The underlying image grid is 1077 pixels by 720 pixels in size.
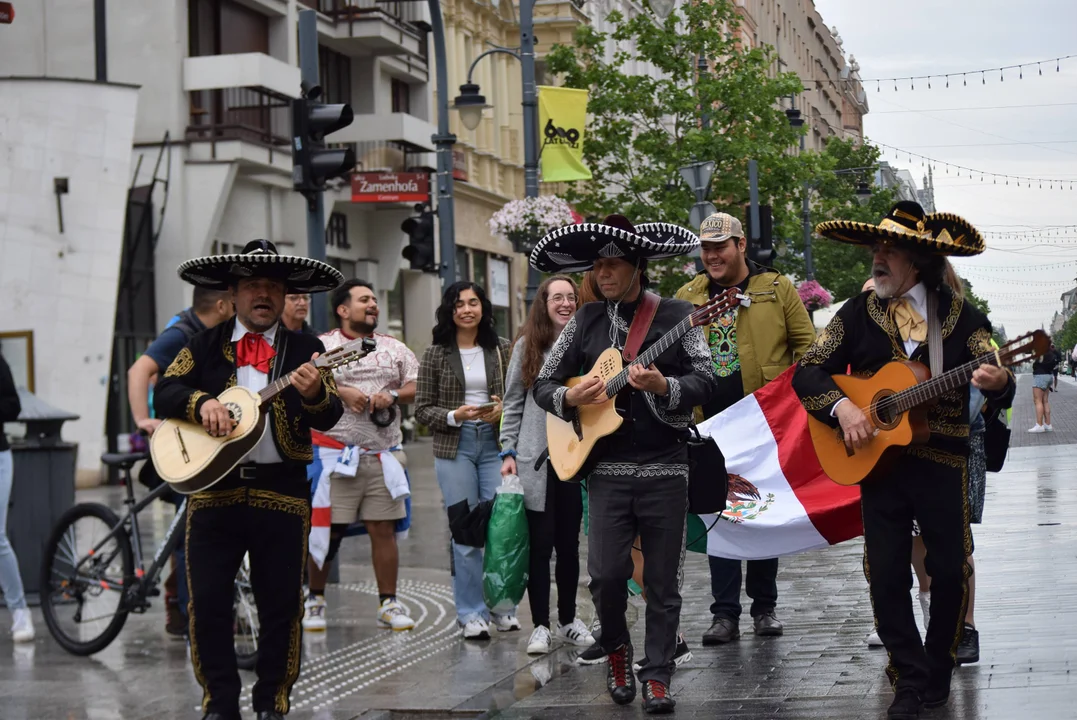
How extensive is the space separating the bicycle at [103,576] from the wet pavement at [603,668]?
0.18 meters

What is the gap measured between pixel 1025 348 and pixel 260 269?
10.2 ft

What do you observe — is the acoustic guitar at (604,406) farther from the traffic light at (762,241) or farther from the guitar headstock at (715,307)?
the traffic light at (762,241)

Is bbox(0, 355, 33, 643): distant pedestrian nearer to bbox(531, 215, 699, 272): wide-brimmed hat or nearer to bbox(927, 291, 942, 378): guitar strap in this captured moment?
bbox(531, 215, 699, 272): wide-brimmed hat

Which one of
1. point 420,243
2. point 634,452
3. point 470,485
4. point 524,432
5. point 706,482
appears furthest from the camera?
point 420,243

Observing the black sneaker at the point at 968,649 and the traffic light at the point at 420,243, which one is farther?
the traffic light at the point at 420,243

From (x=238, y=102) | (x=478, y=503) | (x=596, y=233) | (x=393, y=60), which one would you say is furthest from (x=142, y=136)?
(x=596, y=233)

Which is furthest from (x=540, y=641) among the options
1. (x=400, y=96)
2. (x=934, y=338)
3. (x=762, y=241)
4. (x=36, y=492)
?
(x=400, y=96)

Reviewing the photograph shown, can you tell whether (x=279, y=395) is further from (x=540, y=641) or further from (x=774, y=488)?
(x=774, y=488)

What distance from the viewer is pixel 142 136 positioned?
2852 centimetres

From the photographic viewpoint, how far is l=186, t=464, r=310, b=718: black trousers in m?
6.82

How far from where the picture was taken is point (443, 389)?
9.84 metres

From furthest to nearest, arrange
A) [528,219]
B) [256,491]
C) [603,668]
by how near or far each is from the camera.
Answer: [528,219], [603,668], [256,491]

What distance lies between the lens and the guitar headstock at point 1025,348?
602cm

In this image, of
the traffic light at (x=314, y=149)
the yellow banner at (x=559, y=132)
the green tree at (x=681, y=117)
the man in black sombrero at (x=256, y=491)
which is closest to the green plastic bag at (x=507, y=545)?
the man in black sombrero at (x=256, y=491)
